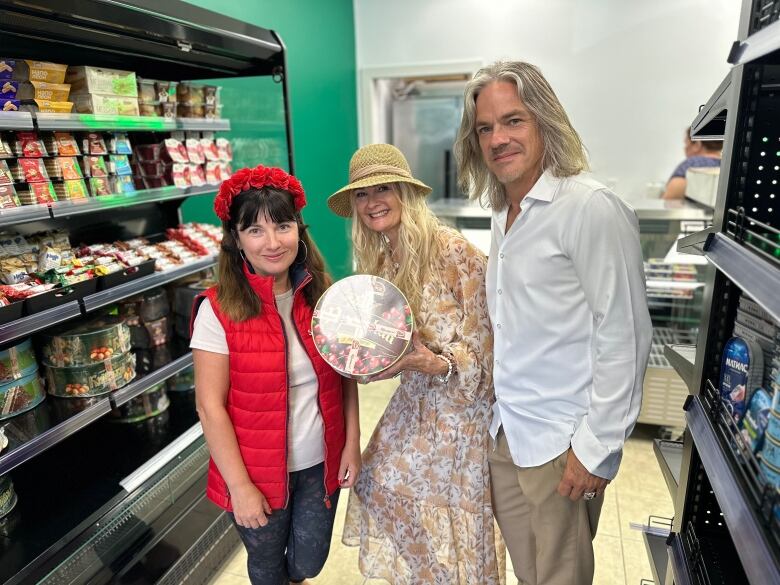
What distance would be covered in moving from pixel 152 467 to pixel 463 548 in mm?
1334

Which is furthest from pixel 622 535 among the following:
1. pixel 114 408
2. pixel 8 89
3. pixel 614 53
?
pixel 614 53

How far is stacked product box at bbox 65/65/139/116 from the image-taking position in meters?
1.95

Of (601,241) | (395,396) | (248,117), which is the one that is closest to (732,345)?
(601,241)

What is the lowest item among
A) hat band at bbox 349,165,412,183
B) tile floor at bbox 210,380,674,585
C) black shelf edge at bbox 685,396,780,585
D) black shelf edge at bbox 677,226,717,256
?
tile floor at bbox 210,380,674,585

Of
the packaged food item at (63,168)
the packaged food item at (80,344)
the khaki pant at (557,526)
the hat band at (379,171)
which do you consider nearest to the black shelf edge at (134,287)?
the packaged food item at (80,344)

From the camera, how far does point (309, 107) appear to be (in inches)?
177

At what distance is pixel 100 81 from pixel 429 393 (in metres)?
1.69

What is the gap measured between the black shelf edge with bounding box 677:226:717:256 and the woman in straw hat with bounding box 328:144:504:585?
1.82ft

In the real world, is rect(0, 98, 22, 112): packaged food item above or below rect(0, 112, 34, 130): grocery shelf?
above

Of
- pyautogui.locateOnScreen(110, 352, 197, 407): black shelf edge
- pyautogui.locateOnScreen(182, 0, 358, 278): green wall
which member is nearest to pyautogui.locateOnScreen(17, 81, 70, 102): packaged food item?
pyautogui.locateOnScreen(110, 352, 197, 407): black shelf edge

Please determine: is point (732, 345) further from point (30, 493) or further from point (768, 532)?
point (30, 493)

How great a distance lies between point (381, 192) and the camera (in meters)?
1.63

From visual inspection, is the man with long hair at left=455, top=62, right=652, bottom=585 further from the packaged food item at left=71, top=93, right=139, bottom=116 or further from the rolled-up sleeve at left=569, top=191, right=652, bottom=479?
the packaged food item at left=71, top=93, right=139, bottom=116

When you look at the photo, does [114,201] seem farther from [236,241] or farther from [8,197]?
[236,241]
